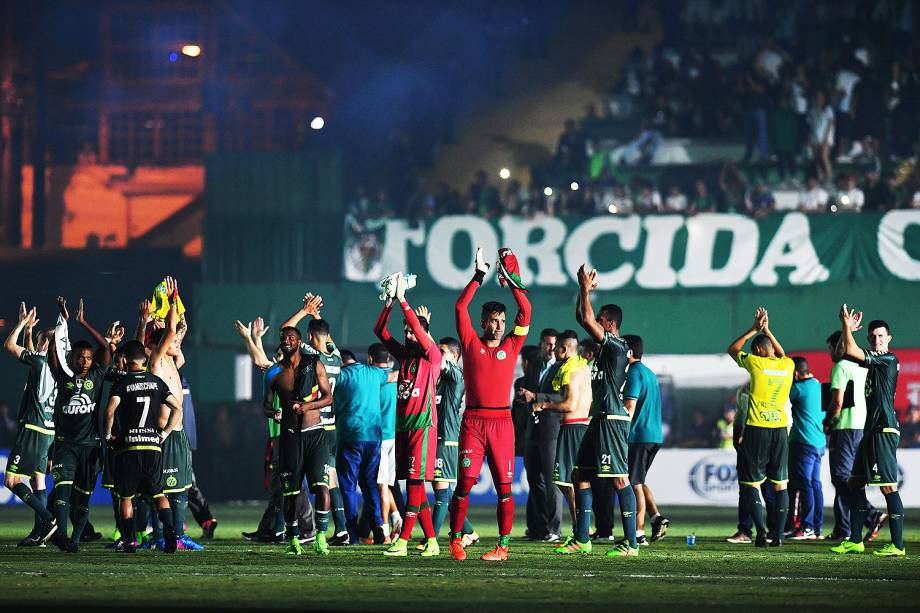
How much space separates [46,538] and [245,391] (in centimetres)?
1479

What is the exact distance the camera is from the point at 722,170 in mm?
31188

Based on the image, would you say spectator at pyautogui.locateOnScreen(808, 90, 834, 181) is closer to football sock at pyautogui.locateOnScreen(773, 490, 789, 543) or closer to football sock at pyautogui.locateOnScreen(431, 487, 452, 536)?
football sock at pyautogui.locateOnScreen(773, 490, 789, 543)

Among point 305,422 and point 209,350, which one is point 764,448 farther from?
point 209,350

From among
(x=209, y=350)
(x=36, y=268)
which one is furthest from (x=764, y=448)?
(x=36, y=268)

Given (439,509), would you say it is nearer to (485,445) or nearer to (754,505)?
(485,445)

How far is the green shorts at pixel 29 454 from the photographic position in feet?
48.7

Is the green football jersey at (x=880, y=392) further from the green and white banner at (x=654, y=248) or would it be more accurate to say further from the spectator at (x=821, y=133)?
the spectator at (x=821, y=133)

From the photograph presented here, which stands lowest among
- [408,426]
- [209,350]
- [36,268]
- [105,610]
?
[105,610]

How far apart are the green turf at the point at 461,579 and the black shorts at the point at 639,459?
4.60ft

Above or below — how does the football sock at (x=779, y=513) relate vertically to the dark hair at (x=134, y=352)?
below

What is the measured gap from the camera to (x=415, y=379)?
13.5 metres

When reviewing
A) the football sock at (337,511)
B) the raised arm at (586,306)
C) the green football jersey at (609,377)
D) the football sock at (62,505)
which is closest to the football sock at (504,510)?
the green football jersey at (609,377)

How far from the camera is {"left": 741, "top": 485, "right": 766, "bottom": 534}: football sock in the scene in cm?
1541

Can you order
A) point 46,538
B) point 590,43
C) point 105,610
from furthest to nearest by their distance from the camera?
A: point 590,43
point 46,538
point 105,610
